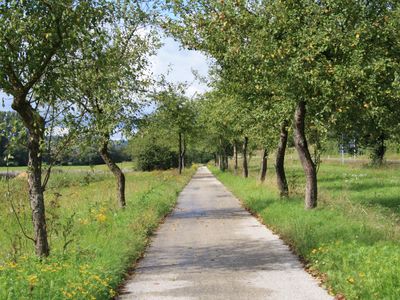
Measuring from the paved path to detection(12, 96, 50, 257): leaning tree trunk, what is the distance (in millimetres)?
1798

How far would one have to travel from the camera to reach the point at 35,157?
782 centimetres

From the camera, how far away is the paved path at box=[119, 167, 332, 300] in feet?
23.5

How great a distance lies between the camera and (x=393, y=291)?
611 cm

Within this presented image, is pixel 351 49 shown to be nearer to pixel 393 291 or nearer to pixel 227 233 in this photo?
pixel 227 233

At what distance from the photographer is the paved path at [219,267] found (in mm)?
7176

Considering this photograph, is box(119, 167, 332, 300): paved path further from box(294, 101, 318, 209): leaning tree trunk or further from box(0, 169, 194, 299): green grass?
box(294, 101, 318, 209): leaning tree trunk

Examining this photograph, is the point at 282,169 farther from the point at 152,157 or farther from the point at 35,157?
the point at 152,157

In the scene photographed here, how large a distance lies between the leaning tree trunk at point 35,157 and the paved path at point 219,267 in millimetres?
1798

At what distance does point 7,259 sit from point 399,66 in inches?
378

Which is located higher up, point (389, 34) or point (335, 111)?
point (389, 34)

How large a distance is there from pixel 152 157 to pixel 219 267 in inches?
2320

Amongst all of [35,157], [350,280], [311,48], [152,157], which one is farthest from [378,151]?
[35,157]

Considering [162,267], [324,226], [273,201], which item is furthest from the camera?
[273,201]

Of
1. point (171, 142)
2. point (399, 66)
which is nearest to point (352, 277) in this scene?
point (399, 66)
